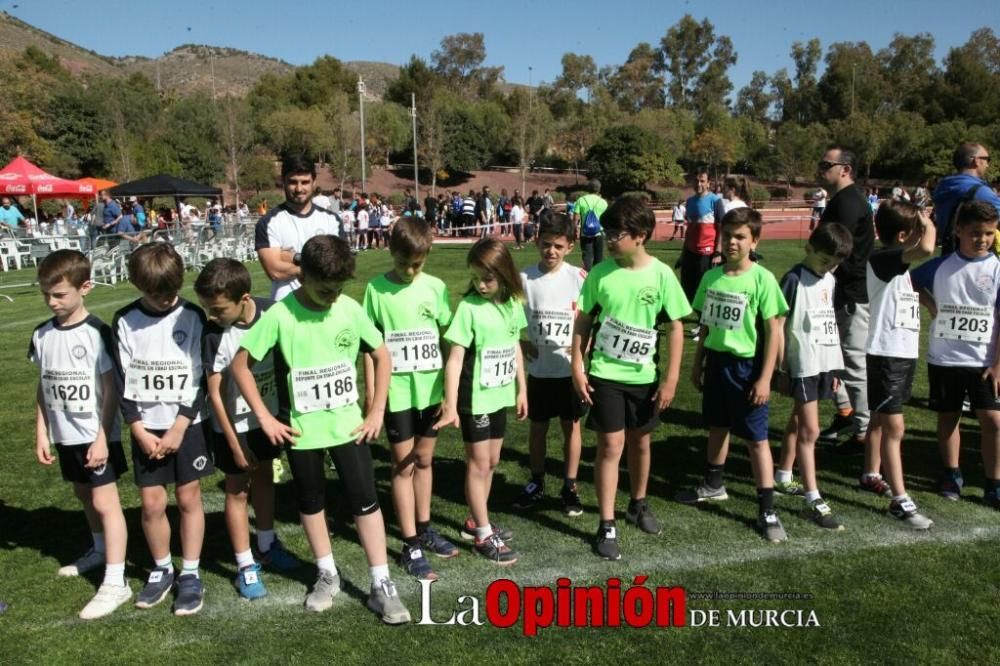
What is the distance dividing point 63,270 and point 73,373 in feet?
1.57

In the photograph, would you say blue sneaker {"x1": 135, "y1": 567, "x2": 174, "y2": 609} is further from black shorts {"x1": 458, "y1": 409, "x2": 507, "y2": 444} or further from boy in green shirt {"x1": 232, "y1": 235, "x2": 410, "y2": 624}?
black shorts {"x1": 458, "y1": 409, "x2": 507, "y2": 444}

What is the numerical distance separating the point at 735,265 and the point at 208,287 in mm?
2859

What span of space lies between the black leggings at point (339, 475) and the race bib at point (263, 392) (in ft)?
1.21

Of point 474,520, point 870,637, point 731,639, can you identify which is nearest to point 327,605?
point 474,520

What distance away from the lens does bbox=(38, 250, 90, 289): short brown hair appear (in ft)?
11.5

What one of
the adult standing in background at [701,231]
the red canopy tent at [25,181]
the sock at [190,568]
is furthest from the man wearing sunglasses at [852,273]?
the red canopy tent at [25,181]

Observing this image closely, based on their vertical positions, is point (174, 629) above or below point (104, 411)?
below

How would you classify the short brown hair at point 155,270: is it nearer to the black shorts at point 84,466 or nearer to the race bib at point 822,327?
the black shorts at point 84,466

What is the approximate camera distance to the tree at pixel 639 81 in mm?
102625

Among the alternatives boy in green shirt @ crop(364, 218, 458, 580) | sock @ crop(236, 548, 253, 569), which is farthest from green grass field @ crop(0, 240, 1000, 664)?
boy in green shirt @ crop(364, 218, 458, 580)

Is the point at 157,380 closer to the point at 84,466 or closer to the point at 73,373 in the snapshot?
the point at 73,373

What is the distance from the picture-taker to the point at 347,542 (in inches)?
172

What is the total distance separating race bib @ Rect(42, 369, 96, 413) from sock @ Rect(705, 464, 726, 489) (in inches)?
140

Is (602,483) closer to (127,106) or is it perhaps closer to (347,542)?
(347,542)
